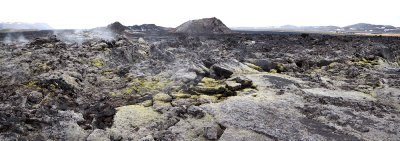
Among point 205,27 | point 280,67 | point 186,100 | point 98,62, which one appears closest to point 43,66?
point 98,62

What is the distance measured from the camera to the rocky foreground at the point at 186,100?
15.5 ft

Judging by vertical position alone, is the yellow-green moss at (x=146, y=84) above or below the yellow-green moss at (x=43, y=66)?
below

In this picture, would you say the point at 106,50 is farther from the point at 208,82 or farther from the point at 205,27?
the point at 205,27

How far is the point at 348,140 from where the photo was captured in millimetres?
4422

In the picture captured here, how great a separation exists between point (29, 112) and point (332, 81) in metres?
10.5

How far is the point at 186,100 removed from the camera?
6723mm

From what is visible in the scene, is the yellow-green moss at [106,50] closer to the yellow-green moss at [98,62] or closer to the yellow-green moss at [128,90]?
the yellow-green moss at [98,62]

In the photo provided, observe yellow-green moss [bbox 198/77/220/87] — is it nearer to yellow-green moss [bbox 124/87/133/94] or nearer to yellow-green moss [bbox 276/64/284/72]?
yellow-green moss [bbox 124/87/133/94]

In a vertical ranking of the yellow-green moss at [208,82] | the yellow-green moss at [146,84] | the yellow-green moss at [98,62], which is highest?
the yellow-green moss at [98,62]

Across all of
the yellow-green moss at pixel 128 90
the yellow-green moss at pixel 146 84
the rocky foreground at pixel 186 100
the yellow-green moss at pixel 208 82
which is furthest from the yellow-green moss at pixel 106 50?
the yellow-green moss at pixel 208 82

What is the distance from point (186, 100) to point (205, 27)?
4131 centimetres

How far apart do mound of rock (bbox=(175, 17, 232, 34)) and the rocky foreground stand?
3450cm

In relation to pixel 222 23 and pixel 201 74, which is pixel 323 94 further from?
pixel 222 23

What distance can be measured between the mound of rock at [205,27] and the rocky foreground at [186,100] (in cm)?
3450
